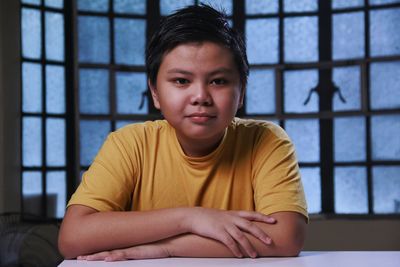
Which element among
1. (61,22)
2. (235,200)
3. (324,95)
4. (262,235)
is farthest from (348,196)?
(262,235)

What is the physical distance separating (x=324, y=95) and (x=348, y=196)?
2.15 ft

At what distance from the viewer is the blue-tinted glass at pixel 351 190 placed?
13.1 ft

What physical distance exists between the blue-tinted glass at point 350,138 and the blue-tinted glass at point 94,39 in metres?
1.50

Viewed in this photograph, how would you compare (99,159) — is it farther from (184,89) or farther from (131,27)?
(131,27)

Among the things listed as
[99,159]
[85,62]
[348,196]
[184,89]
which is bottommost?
[348,196]

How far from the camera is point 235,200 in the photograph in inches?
58.9

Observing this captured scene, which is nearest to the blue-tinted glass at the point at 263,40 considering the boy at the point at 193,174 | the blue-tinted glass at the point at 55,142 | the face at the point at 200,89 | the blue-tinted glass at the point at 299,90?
the blue-tinted glass at the point at 299,90

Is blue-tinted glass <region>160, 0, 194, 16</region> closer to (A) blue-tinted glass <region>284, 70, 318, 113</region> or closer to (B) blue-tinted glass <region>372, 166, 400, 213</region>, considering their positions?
(A) blue-tinted glass <region>284, 70, 318, 113</region>

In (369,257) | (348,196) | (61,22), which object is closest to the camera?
(369,257)

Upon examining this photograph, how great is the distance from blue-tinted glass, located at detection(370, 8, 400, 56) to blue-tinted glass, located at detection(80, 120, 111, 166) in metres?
1.73

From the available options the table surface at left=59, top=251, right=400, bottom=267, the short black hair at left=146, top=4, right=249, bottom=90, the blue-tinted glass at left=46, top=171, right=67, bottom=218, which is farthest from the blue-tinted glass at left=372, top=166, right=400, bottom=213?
the table surface at left=59, top=251, right=400, bottom=267

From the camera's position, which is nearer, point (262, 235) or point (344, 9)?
point (262, 235)

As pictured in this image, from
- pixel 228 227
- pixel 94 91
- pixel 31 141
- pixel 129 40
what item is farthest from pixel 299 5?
pixel 228 227

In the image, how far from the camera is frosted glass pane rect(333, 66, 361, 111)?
391 cm
